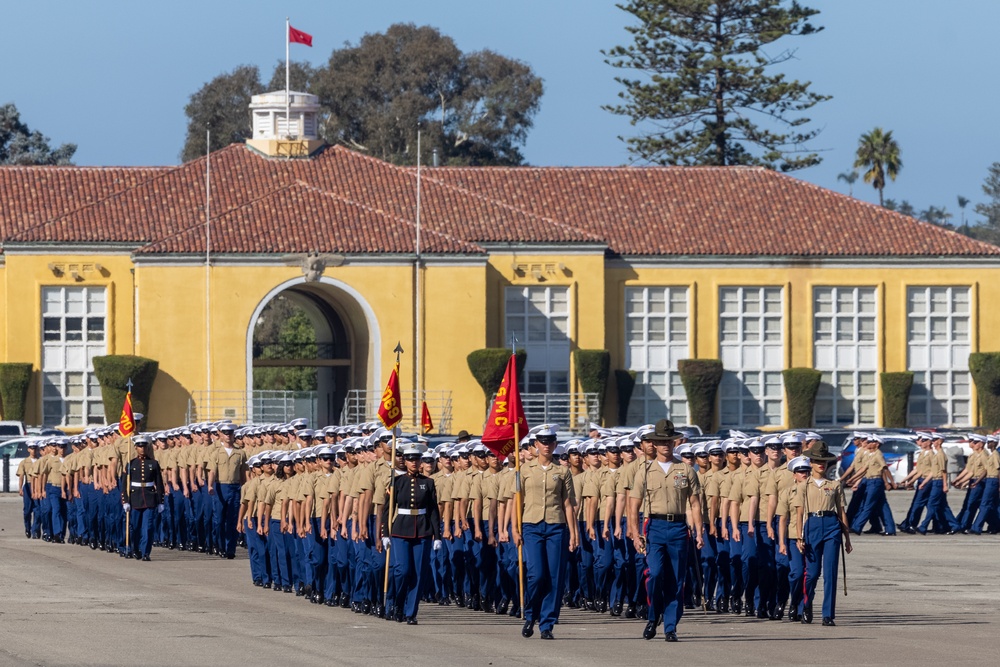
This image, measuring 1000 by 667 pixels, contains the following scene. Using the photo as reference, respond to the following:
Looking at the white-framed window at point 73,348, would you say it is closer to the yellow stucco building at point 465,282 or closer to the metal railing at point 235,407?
the yellow stucco building at point 465,282

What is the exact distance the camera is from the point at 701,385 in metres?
60.9

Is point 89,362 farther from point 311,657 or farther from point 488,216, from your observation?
point 311,657

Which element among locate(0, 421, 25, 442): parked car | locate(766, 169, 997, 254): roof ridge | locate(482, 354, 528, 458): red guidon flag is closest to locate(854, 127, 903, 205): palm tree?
locate(766, 169, 997, 254): roof ridge

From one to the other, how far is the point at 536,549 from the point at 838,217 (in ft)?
153

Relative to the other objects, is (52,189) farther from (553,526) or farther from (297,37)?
(553,526)

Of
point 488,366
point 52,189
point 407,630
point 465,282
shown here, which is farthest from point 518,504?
point 52,189

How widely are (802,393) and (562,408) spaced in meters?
→ 7.45

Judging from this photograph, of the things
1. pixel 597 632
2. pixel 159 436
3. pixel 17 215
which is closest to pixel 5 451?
pixel 159 436

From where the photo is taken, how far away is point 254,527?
23.6m

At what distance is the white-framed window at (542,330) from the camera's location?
60281 millimetres

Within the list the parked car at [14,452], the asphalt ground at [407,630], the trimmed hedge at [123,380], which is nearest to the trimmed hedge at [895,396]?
the trimmed hedge at [123,380]

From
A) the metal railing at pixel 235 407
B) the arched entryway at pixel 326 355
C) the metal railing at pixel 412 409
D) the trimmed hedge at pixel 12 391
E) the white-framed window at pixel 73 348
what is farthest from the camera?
the white-framed window at pixel 73 348

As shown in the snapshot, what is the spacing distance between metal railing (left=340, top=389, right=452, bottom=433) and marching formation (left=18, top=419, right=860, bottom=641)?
31839mm

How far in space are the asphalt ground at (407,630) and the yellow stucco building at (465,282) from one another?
30955 millimetres
